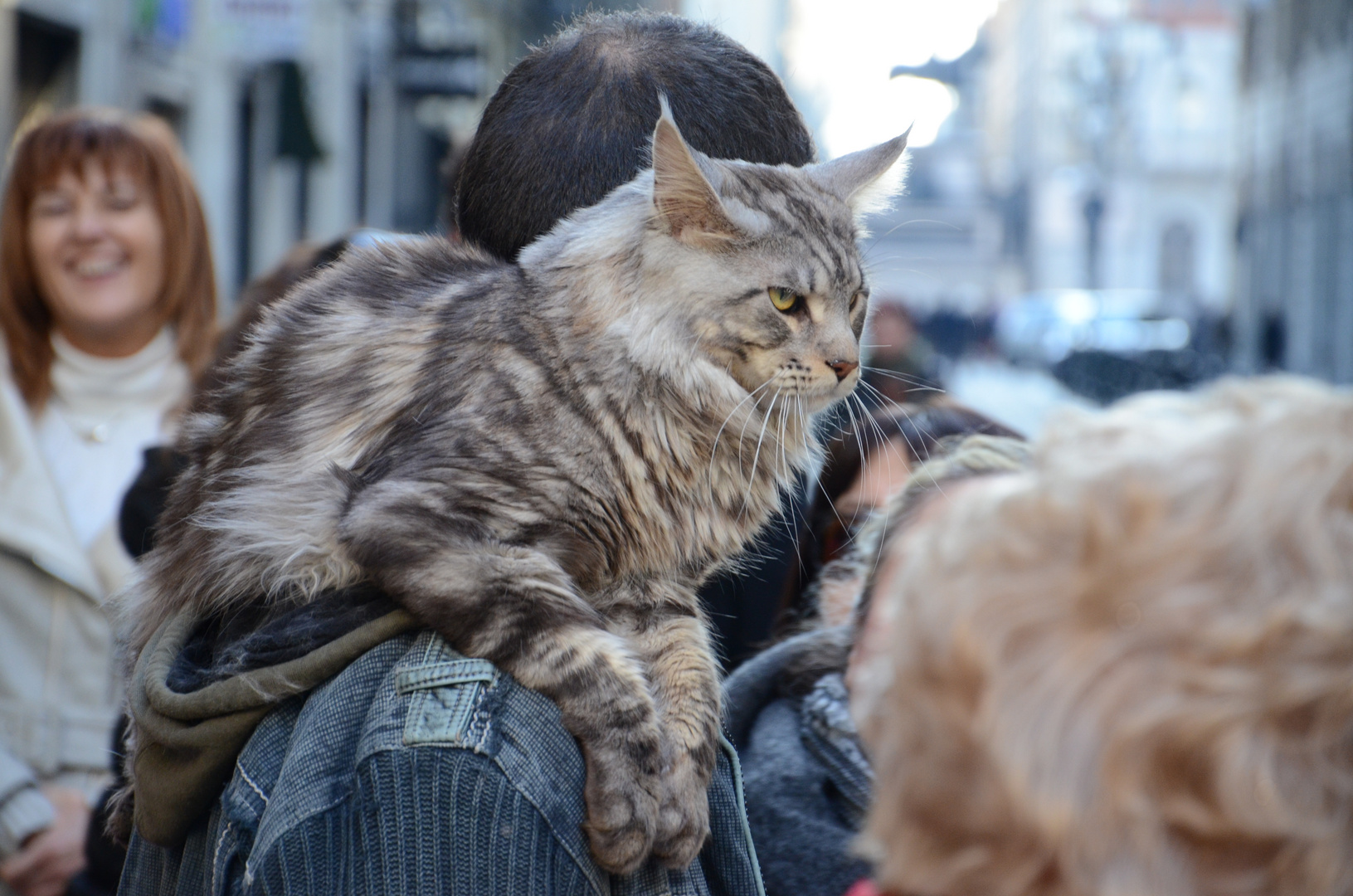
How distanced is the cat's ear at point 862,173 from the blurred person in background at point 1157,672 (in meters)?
1.05

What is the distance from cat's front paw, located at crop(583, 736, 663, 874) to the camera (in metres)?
1.20

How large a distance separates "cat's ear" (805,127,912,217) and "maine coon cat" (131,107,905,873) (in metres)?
0.08

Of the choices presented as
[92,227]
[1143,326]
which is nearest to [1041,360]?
[1143,326]

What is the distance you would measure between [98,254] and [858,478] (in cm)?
212

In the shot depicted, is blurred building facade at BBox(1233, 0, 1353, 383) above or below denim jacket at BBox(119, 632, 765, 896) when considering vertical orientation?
above

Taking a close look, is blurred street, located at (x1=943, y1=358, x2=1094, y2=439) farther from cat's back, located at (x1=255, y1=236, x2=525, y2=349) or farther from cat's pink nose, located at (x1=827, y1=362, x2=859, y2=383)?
cat's back, located at (x1=255, y1=236, x2=525, y2=349)

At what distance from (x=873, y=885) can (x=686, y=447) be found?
653 mm

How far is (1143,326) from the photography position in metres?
27.9

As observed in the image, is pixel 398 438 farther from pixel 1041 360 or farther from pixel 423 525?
pixel 1041 360

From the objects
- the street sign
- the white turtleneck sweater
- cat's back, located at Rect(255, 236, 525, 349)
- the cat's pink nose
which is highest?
the street sign

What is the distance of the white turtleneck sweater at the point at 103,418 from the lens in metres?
3.11

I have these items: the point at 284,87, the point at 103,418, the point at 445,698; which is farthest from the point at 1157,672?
the point at 284,87

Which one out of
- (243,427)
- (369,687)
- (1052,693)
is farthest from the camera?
(243,427)

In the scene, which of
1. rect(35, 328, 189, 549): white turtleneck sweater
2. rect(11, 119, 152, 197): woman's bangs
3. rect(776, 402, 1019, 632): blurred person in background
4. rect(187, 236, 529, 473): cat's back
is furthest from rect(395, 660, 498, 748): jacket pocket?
rect(11, 119, 152, 197): woman's bangs
